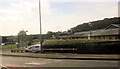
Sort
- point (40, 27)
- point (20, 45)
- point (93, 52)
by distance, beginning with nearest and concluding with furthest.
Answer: point (93, 52) < point (40, 27) < point (20, 45)

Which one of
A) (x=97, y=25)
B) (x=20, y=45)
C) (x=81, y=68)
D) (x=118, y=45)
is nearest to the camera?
(x=81, y=68)

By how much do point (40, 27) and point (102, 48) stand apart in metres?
12.2

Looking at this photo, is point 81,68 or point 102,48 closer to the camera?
point 81,68

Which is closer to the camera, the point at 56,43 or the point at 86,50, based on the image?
the point at 86,50

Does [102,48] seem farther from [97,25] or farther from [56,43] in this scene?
[97,25]

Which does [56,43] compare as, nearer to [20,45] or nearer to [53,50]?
[53,50]

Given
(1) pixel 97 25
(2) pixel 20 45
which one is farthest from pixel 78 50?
(1) pixel 97 25

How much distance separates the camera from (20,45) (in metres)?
68.3

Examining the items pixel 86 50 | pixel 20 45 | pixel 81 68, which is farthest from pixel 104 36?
pixel 81 68

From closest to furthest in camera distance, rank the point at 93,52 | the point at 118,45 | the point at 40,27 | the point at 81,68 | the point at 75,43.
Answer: the point at 81,68 → the point at 118,45 → the point at 93,52 → the point at 75,43 → the point at 40,27

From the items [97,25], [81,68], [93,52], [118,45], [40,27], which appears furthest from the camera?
[97,25]

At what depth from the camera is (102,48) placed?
3747cm

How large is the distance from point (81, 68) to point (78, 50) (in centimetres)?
2106

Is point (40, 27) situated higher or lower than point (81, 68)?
higher
